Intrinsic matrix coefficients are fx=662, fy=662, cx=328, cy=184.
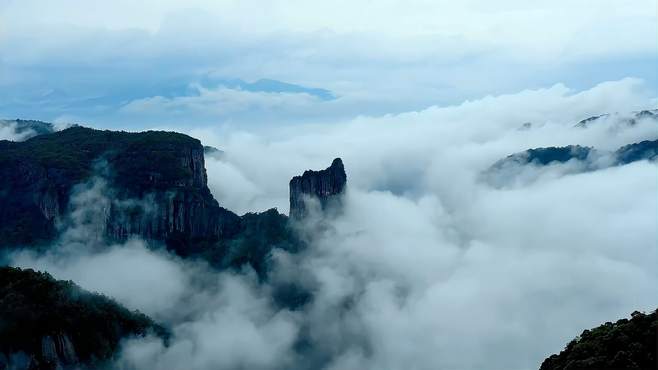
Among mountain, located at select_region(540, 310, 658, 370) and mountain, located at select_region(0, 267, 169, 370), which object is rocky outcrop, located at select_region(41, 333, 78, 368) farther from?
mountain, located at select_region(540, 310, 658, 370)

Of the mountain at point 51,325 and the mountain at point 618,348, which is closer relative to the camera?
the mountain at point 618,348

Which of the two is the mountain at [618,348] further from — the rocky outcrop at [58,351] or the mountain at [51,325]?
the mountain at [51,325]

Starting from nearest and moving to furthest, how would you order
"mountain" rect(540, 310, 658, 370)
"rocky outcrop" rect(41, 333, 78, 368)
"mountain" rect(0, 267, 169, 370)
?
"mountain" rect(540, 310, 658, 370) → "mountain" rect(0, 267, 169, 370) → "rocky outcrop" rect(41, 333, 78, 368)

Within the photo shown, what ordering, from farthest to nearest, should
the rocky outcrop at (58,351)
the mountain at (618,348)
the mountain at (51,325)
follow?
the rocky outcrop at (58,351) < the mountain at (51,325) < the mountain at (618,348)

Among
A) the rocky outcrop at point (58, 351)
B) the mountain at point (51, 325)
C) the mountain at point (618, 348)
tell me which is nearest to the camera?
the mountain at point (618, 348)

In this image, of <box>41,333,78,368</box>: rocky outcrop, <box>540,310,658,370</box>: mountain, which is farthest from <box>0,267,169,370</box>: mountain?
<box>540,310,658,370</box>: mountain

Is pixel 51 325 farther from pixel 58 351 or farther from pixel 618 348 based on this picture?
pixel 618 348

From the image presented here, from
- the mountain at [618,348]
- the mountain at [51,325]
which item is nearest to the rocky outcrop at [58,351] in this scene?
the mountain at [51,325]
